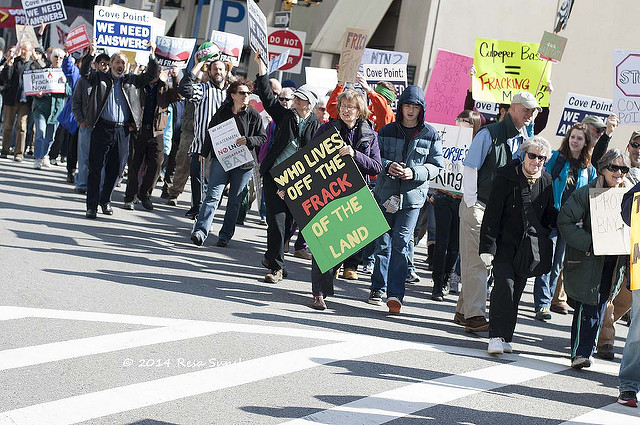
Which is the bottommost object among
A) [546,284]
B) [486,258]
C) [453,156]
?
[546,284]

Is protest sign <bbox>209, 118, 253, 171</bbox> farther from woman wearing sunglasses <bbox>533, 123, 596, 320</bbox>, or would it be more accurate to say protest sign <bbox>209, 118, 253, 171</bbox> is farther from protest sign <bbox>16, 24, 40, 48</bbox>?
protest sign <bbox>16, 24, 40, 48</bbox>

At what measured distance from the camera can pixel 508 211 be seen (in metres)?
8.67

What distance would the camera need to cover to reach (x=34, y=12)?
66.7 feet

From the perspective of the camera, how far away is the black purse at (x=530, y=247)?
8531mm

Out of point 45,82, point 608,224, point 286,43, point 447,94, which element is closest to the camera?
point 608,224

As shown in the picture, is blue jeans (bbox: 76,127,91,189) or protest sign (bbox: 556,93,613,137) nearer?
blue jeans (bbox: 76,127,91,189)

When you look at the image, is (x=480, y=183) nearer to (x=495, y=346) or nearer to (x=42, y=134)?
(x=495, y=346)

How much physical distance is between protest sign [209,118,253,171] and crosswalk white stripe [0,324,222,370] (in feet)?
13.9

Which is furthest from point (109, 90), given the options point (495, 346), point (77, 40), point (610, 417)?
point (610, 417)

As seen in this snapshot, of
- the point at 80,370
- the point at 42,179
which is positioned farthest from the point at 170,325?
the point at 42,179

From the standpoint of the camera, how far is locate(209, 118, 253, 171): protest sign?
12.0 metres

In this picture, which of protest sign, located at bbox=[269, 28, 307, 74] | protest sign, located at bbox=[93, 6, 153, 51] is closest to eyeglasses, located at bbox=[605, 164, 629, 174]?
protest sign, located at bbox=[93, 6, 153, 51]

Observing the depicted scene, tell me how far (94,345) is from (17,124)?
548 inches

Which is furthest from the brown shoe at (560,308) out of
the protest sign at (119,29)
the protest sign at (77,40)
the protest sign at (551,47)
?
the protest sign at (77,40)
